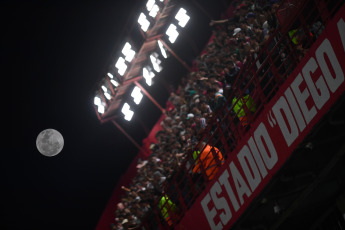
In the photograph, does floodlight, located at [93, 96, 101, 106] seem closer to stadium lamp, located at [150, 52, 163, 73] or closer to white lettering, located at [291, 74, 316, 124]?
stadium lamp, located at [150, 52, 163, 73]

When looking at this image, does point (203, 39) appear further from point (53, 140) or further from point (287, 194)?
point (287, 194)

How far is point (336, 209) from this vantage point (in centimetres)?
943

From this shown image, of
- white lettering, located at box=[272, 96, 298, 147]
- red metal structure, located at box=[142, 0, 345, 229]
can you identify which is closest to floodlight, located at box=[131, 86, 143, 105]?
red metal structure, located at box=[142, 0, 345, 229]

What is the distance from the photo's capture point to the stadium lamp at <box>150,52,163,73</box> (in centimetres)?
1927

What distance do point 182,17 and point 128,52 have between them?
207cm

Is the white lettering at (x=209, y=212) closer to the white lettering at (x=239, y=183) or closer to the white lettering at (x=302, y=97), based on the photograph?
the white lettering at (x=239, y=183)

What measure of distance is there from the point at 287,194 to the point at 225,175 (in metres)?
1.10

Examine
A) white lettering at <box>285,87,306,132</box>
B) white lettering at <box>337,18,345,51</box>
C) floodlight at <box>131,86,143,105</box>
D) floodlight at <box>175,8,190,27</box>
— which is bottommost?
white lettering at <box>285,87,306,132</box>

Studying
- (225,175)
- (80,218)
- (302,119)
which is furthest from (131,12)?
(302,119)

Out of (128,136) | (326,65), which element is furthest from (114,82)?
(326,65)

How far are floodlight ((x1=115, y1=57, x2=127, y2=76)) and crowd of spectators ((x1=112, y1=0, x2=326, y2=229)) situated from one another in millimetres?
2039

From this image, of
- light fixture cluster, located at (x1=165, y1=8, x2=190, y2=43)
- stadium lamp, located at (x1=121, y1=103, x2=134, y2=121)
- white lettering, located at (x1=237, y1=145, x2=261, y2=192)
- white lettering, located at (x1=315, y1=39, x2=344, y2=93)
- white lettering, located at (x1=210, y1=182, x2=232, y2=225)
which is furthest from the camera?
stadium lamp, located at (x1=121, y1=103, x2=134, y2=121)

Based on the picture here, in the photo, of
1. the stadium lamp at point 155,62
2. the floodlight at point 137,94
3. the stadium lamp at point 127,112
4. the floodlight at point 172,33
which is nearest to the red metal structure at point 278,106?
the floodlight at point 172,33

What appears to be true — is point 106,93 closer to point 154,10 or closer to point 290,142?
point 154,10
